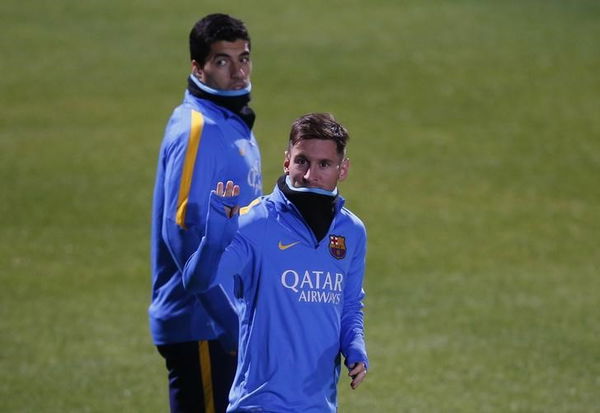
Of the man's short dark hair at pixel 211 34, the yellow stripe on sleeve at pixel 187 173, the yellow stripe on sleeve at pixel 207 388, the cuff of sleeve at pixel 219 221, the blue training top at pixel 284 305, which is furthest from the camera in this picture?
the man's short dark hair at pixel 211 34

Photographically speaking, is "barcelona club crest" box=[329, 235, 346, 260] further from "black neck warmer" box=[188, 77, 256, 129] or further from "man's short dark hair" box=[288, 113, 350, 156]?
"black neck warmer" box=[188, 77, 256, 129]

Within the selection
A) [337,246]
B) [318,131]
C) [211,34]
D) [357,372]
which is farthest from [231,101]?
[357,372]

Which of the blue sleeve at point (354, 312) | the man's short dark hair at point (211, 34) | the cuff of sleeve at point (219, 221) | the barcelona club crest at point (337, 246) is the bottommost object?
the blue sleeve at point (354, 312)

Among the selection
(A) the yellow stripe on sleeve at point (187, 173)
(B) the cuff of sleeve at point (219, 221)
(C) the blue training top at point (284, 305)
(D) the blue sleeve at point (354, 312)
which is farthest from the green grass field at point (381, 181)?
(B) the cuff of sleeve at point (219, 221)

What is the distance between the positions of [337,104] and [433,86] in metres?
1.90

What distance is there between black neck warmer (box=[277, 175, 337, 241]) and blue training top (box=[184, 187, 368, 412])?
28 mm

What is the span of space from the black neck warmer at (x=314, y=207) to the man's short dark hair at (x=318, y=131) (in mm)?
193

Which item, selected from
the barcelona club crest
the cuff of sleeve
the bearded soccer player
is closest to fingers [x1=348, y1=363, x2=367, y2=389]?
the bearded soccer player

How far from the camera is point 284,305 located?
4699 mm

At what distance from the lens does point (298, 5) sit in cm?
2528

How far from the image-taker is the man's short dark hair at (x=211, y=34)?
5809mm

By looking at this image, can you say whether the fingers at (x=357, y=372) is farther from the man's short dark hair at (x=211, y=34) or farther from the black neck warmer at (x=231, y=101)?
the man's short dark hair at (x=211, y=34)

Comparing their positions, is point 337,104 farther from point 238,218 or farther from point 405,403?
point 238,218

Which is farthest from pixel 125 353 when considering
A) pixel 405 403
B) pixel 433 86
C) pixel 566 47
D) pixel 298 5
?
pixel 298 5
